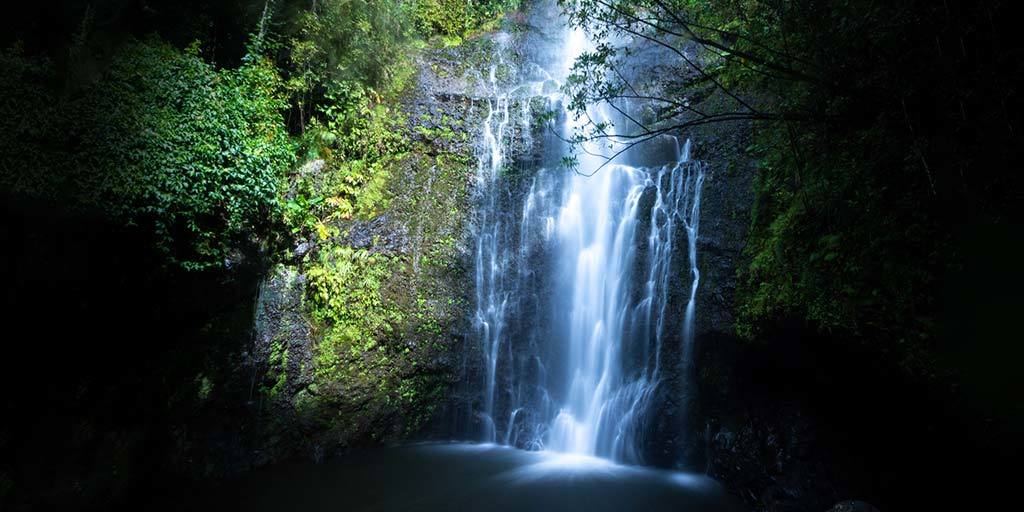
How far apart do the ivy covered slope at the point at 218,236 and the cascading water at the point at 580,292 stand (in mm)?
880

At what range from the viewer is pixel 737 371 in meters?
6.43

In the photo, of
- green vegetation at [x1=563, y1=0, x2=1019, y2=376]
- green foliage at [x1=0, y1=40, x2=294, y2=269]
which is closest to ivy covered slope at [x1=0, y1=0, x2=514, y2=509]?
green foliage at [x1=0, y1=40, x2=294, y2=269]

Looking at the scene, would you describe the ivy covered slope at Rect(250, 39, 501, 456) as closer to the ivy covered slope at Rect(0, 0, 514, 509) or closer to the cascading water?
the ivy covered slope at Rect(0, 0, 514, 509)

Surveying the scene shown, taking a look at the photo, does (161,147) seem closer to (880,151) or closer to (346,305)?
(346,305)

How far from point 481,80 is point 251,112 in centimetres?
586

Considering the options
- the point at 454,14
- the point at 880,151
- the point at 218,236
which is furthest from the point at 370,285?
the point at 454,14

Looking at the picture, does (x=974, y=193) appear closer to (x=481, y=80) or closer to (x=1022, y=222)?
(x=1022, y=222)

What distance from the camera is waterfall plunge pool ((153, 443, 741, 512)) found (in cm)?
599

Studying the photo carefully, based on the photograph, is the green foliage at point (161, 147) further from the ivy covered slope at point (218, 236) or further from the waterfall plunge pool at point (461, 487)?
the waterfall plunge pool at point (461, 487)

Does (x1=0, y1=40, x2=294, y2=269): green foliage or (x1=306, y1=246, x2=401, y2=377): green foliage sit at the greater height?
(x1=0, y1=40, x2=294, y2=269): green foliage

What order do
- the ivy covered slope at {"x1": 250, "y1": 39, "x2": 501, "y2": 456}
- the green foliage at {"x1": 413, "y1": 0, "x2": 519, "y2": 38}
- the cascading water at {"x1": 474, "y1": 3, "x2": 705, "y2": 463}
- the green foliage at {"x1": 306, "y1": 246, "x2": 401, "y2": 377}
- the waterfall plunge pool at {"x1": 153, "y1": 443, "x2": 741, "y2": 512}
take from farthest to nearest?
the green foliage at {"x1": 413, "y1": 0, "x2": 519, "y2": 38}, the green foliage at {"x1": 306, "y1": 246, "x2": 401, "y2": 377}, the ivy covered slope at {"x1": 250, "y1": 39, "x2": 501, "y2": 456}, the cascading water at {"x1": 474, "y1": 3, "x2": 705, "y2": 463}, the waterfall plunge pool at {"x1": 153, "y1": 443, "x2": 741, "y2": 512}

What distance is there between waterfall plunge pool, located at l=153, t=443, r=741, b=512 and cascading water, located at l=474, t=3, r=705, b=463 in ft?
2.35

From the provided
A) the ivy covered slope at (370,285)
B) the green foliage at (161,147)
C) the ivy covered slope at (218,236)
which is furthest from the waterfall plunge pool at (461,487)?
the green foliage at (161,147)

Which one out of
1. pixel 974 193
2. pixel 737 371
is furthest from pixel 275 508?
pixel 974 193
